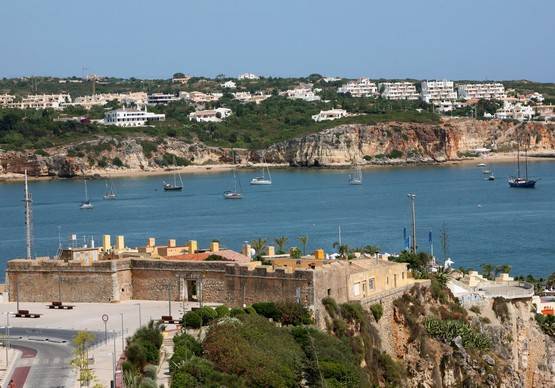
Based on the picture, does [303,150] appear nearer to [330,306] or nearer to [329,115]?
[329,115]

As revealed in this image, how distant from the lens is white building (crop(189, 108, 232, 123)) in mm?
190875

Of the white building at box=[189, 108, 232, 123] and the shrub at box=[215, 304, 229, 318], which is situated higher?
the white building at box=[189, 108, 232, 123]

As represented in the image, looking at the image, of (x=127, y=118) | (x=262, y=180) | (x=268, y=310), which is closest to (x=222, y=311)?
(x=268, y=310)

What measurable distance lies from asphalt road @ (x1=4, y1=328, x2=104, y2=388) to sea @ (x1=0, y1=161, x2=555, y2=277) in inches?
759

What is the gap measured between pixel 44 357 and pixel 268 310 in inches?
153

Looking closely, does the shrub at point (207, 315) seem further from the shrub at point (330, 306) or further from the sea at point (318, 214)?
the sea at point (318, 214)

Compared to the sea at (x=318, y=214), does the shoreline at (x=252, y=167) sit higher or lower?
higher

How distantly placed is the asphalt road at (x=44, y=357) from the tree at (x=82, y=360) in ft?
0.52

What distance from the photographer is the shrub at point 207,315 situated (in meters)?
22.6

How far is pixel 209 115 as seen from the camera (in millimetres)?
193625

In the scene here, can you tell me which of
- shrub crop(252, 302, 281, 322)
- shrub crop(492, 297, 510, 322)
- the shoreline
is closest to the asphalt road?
shrub crop(252, 302, 281, 322)

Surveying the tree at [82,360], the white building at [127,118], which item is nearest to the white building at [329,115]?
the white building at [127,118]

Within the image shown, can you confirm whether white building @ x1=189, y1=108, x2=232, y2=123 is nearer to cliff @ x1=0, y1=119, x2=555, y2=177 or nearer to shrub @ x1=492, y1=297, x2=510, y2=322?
cliff @ x1=0, y1=119, x2=555, y2=177

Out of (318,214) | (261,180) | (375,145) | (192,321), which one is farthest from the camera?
(375,145)
